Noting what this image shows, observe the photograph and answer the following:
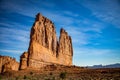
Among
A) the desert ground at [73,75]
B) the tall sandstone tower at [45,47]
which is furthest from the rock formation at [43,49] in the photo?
the desert ground at [73,75]

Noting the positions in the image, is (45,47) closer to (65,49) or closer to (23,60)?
(65,49)

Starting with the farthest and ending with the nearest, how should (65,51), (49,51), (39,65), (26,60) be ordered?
(65,51)
(49,51)
(39,65)
(26,60)

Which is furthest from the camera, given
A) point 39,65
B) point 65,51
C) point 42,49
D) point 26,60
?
point 65,51

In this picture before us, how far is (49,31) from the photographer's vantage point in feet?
289

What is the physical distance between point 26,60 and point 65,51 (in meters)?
41.2

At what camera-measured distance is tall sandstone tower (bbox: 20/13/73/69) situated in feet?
210

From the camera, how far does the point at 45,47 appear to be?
8119 centimetres

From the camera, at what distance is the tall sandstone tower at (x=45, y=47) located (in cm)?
6394

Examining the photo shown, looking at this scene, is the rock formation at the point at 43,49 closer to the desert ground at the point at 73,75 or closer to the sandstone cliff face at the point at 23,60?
the sandstone cliff face at the point at 23,60

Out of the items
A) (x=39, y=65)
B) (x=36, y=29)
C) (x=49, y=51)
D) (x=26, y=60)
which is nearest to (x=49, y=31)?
(x=49, y=51)

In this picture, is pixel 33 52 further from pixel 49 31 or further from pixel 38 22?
pixel 49 31

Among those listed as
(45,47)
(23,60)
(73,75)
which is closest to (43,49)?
(45,47)

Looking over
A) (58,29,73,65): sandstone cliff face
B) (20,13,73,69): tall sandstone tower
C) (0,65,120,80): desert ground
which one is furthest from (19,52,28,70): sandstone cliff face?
(58,29,73,65): sandstone cliff face

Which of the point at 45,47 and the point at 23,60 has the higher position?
the point at 45,47
